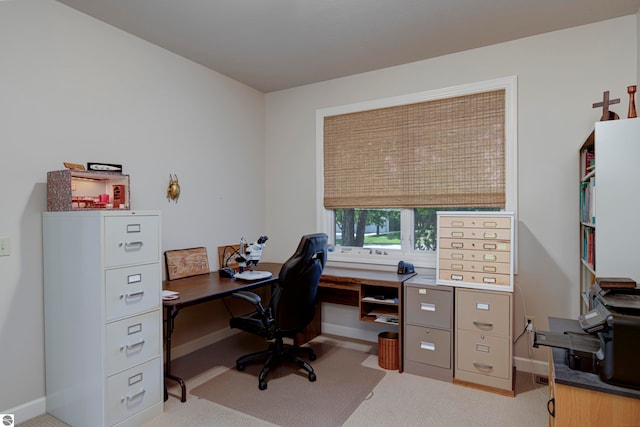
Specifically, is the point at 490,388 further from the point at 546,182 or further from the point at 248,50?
the point at 248,50

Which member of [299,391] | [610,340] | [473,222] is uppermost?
[473,222]

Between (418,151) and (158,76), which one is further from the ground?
(158,76)

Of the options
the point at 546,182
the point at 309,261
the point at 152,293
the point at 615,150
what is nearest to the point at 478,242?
the point at 546,182

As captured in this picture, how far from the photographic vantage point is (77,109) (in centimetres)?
251

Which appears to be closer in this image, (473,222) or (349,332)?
(473,222)

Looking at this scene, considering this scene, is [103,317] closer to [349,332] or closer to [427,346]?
[427,346]

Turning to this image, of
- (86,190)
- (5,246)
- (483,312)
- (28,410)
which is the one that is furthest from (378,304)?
(5,246)

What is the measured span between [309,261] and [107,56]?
2152 millimetres

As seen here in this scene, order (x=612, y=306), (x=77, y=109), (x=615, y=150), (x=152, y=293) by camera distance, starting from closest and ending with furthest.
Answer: (x=612, y=306) → (x=615, y=150) → (x=152, y=293) → (x=77, y=109)

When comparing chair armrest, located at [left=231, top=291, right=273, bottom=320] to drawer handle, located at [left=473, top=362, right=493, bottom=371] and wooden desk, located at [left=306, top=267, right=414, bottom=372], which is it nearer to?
wooden desk, located at [left=306, top=267, right=414, bottom=372]

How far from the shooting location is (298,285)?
2686 mm

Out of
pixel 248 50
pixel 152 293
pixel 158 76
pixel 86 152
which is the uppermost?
pixel 248 50

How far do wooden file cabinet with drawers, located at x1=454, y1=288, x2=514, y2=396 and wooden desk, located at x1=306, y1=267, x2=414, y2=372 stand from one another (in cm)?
46

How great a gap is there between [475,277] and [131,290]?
2375 mm
